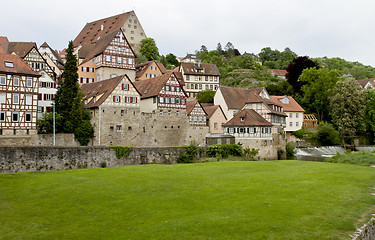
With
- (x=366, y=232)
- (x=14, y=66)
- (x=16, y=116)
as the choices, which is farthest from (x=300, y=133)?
(x=366, y=232)

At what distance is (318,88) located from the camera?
74500mm

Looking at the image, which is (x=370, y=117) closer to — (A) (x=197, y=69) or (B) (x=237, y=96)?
(B) (x=237, y=96)

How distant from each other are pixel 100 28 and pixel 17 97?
205 ft

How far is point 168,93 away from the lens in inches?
2020

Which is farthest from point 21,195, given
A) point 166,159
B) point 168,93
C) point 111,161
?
point 168,93

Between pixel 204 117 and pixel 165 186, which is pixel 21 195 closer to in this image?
pixel 165 186

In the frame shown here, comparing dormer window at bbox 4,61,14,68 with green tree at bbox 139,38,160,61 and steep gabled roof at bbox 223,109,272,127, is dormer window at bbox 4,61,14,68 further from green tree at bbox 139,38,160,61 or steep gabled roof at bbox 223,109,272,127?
green tree at bbox 139,38,160,61

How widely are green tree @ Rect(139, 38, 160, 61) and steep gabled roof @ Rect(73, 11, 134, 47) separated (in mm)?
7795

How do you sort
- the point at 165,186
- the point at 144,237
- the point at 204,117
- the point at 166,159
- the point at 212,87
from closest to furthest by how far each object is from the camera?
the point at 144,237 → the point at 165,186 → the point at 166,159 → the point at 204,117 → the point at 212,87

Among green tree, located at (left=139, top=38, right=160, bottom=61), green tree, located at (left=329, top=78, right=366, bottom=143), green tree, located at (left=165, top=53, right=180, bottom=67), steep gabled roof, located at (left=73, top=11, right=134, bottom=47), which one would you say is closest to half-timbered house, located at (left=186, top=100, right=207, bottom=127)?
green tree, located at (left=329, top=78, right=366, bottom=143)

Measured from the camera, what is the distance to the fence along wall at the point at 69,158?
93.7 feet

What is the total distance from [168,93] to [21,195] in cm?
3424

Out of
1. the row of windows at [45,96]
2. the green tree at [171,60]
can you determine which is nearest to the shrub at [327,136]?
the row of windows at [45,96]

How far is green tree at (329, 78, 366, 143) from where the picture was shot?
66.1 m
